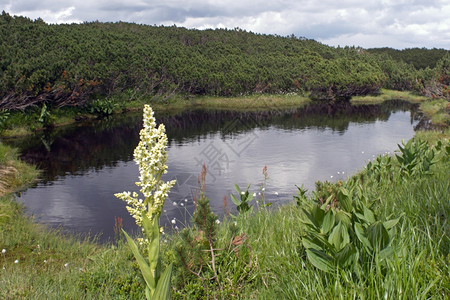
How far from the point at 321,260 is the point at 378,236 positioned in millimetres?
628

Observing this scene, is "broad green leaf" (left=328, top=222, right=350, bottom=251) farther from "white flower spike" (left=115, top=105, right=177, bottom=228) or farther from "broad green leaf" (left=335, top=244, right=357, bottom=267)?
"white flower spike" (left=115, top=105, right=177, bottom=228)

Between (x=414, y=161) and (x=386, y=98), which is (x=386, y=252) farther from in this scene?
(x=386, y=98)

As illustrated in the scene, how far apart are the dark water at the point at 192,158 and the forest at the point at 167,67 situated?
4.73m

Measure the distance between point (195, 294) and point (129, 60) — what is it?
52464 mm

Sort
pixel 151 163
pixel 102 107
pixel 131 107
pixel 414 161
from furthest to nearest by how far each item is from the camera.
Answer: pixel 131 107, pixel 102 107, pixel 414 161, pixel 151 163

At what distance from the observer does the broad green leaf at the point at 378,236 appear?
3.98 meters

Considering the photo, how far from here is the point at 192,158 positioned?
83.6ft

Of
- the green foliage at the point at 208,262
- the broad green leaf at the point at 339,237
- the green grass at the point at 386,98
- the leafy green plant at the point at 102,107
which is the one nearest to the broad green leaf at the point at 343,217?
the broad green leaf at the point at 339,237

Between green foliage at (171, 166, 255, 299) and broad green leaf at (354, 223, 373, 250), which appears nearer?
broad green leaf at (354, 223, 373, 250)

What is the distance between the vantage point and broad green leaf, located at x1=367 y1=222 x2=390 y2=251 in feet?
13.1

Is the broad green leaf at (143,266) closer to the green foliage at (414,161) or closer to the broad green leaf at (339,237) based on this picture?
the broad green leaf at (339,237)

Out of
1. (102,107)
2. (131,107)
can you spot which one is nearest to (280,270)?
(102,107)

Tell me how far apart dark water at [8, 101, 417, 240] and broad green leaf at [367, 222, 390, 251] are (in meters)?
4.79

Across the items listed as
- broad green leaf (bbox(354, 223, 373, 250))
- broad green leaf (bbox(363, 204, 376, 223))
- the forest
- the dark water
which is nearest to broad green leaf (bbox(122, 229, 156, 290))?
broad green leaf (bbox(354, 223, 373, 250))
